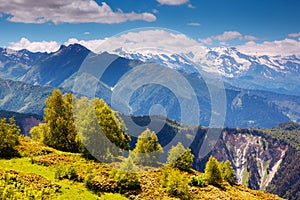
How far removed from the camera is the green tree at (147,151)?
60906 millimetres

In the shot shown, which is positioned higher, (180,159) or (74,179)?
(180,159)

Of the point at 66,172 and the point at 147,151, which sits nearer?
the point at 66,172

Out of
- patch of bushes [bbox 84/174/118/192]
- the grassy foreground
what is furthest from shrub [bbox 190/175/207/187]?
patch of bushes [bbox 84/174/118/192]

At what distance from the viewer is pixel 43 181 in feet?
141

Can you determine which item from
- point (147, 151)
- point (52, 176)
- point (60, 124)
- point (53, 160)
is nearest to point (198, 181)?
point (147, 151)

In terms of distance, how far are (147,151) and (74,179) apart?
17.2 m

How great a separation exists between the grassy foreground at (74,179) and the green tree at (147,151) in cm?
293

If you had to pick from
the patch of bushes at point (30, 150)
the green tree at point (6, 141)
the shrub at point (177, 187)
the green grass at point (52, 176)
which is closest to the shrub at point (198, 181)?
the shrub at point (177, 187)

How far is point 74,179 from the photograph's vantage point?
48.8 meters

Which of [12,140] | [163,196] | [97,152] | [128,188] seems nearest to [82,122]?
[97,152]

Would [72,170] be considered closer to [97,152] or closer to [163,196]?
[97,152]

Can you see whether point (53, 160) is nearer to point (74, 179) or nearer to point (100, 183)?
point (74, 179)

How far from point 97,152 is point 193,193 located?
61.4 feet

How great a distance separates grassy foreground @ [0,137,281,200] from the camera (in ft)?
138
